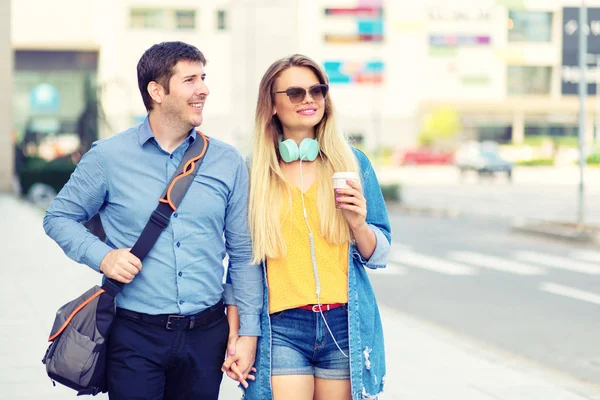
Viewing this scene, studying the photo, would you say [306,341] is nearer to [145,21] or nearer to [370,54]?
[145,21]

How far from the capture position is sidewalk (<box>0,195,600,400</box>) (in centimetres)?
599

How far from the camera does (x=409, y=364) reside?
6.86 m

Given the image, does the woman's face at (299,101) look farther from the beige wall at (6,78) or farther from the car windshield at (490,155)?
the car windshield at (490,155)

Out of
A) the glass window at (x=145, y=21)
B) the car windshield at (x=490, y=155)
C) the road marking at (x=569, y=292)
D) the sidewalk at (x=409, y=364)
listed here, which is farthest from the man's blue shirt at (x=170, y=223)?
the glass window at (x=145, y=21)

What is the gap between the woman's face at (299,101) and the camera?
134 inches

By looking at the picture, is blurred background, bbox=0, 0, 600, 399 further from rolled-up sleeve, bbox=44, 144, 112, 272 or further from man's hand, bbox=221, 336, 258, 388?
rolled-up sleeve, bbox=44, 144, 112, 272

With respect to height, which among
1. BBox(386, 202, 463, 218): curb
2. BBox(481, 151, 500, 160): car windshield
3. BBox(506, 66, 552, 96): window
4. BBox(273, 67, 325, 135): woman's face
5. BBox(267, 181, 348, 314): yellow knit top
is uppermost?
BBox(506, 66, 552, 96): window

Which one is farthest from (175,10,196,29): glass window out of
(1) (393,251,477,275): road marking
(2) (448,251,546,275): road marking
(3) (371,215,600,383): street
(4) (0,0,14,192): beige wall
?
(1) (393,251,477,275): road marking

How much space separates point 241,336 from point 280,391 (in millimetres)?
238

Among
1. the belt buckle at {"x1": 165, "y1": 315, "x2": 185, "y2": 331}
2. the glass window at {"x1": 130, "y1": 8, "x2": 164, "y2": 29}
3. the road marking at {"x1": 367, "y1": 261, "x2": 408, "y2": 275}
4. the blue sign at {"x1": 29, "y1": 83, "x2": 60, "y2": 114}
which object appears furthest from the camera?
the glass window at {"x1": 130, "y1": 8, "x2": 164, "y2": 29}

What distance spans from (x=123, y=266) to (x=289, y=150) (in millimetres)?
729

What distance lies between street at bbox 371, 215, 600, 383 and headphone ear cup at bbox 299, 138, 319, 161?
4469 mm

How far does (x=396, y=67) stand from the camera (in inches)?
2995

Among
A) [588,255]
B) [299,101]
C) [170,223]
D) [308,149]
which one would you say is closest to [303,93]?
[299,101]
